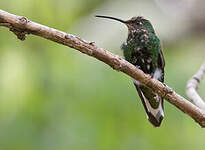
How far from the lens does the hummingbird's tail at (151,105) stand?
297cm

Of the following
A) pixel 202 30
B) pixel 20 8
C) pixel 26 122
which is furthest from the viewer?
pixel 202 30

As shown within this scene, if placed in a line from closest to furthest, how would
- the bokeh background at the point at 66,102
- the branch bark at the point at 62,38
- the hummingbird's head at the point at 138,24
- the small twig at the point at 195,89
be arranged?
the branch bark at the point at 62,38
the small twig at the point at 195,89
the bokeh background at the point at 66,102
the hummingbird's head at the point at 138,24

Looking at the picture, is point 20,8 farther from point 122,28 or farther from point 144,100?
point 122,28

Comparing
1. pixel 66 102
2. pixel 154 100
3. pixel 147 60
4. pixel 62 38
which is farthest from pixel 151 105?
pixel 62 38

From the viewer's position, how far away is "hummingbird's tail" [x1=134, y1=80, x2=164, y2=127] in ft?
9.74

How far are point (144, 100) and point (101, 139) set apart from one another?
16.1 inches

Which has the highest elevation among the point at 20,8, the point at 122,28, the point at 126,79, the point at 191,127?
the point at 122,28

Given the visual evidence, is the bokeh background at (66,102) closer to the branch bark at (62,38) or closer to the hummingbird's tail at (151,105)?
the hummingbird's tail at (151,105)

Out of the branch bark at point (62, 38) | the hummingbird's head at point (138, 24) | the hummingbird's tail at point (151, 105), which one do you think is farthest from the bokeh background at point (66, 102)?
the branch bark at point (62, 38)

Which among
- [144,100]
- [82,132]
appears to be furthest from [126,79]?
[82,132]

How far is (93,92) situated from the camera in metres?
3.05

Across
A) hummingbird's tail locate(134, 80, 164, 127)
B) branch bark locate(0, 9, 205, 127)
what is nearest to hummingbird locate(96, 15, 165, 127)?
hummingbird's tail locate(134, 80, 164, 127)

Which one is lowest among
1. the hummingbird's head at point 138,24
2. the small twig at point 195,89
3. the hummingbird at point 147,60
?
the small twig at point 195,89

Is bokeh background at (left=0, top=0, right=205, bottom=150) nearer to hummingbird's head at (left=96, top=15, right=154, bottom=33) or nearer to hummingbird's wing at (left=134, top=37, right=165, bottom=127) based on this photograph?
hummingbird's wing at (left=134, top=37, right=165, bottom=127)
